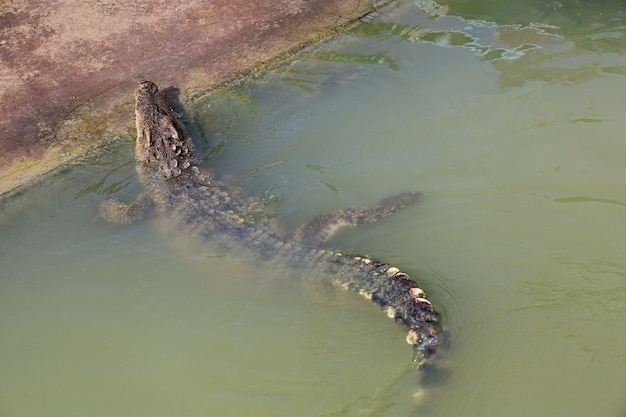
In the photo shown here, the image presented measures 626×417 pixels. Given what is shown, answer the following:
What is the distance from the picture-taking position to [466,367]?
3.68 meters

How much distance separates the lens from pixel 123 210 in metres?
5.01

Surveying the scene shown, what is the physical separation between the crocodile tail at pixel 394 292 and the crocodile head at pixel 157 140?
1.81 meters

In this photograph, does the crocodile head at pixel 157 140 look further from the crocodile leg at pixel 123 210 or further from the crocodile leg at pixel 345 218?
the crocodile leg at pixel 345 218

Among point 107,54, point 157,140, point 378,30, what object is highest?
point 107,54

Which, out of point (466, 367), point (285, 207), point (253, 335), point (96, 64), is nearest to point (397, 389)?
point (466, 367)

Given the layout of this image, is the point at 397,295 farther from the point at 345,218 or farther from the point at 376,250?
the point at 345,218

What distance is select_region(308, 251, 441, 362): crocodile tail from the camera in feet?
12.2

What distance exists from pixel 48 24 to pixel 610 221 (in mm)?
5933

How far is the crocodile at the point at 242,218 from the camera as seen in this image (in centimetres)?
393

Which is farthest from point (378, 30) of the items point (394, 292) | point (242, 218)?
point (394, 292)

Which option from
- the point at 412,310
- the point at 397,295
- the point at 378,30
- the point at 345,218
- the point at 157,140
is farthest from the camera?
the point at 378,30

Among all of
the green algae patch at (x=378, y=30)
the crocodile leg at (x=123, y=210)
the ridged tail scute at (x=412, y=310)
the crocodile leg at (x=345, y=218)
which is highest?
the green algae patch at (x=378, y=30)

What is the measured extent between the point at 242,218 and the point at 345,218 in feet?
2.75

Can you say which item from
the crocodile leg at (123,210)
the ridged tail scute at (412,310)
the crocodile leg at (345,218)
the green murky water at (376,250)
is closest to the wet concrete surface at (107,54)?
the green murky water at (376,250)
